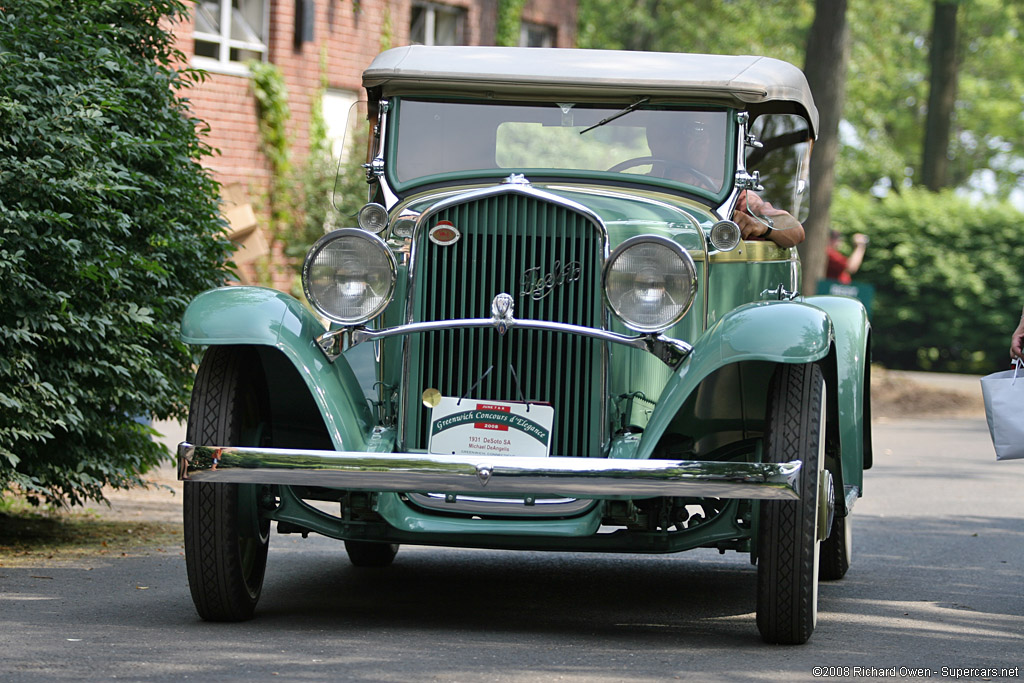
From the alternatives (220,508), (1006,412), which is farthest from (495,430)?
(1006,412)

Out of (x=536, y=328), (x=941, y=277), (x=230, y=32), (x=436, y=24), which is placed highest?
(x=436, y=24)

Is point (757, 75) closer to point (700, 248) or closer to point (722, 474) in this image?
point (700, 248)

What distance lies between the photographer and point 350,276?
200 inches

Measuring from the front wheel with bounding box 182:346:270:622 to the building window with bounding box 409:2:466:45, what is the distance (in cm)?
1533

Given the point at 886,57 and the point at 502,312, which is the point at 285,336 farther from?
the point at 886,57

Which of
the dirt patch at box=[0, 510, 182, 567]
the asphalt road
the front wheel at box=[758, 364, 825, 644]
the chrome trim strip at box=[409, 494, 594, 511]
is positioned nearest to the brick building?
the dirt patch at box=[0, 510, 182, 567]

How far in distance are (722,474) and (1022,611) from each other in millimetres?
2101

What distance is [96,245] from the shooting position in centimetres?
653

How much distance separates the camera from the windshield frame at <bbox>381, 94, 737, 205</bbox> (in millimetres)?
5926

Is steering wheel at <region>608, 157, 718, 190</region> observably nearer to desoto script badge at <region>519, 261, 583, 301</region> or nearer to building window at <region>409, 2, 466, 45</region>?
desoto script badge at <region>519, 261, 583, 301</region>

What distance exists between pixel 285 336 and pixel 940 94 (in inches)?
1066

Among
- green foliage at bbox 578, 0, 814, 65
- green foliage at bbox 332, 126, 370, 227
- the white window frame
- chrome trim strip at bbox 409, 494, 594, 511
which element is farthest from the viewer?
green foliage at bbox 578, 0, 814, 65

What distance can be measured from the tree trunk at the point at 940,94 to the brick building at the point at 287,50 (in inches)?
506

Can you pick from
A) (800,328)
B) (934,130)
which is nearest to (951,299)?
(934,130)
